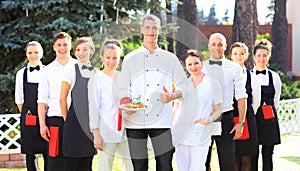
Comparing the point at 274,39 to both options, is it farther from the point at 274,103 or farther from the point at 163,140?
the point at 163,140

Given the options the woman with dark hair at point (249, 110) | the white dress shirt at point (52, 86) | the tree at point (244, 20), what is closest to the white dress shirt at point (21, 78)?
the white dress shirt at point (52, 86)

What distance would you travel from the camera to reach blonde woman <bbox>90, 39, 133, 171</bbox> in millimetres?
4652

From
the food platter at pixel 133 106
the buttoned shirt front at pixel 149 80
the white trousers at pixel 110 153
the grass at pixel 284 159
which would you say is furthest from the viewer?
the grass at pixel 284 159

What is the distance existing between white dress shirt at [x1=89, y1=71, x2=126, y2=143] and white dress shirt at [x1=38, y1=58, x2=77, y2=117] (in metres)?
0.35

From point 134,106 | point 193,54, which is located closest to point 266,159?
point 193,54

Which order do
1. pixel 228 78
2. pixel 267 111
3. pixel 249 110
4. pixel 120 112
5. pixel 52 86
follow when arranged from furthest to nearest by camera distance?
1. pixel 267 111
2. pixel 249 110
3. pixel 228 78
4. pixel 52 86
5. pixel 120 112

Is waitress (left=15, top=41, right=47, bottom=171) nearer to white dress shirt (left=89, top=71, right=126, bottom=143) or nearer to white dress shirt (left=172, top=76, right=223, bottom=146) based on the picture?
white dress shirt (left=89, top=71, right=126, bottom=143)

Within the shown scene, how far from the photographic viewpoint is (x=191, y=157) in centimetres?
484

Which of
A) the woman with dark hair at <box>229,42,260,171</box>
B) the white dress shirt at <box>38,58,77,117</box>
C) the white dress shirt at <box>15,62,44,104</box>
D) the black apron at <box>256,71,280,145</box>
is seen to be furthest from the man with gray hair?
the black apron at <box>256,71,280,145</box>

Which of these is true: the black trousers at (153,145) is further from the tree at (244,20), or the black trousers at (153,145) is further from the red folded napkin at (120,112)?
the tree at (244,20)

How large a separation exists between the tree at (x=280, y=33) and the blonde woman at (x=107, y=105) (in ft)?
51.9

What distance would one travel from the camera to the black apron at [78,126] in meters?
4.73

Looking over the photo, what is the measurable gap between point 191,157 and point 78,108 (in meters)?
1.00

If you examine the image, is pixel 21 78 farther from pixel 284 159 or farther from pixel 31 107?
pixel 284 159
